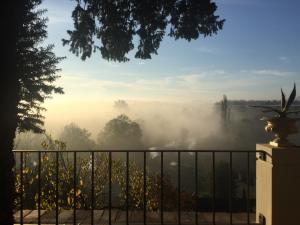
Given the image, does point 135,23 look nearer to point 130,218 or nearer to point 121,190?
point 130,218

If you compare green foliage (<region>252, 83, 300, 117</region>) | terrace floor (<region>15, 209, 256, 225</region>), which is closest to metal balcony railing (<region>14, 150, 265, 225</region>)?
terrace floor (<region>15, 209, 256, 225</region>)

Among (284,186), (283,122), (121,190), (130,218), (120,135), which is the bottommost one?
(120,135)

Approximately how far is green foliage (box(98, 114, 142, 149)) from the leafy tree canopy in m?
49.4

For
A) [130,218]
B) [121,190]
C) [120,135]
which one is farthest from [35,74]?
[120,135]

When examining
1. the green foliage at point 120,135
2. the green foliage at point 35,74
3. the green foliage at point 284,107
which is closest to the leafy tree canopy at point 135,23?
the green foliage at point 284,107

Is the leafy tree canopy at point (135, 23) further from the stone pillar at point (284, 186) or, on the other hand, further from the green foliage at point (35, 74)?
the green foliage at point (35, 74)

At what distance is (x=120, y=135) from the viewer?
181ft

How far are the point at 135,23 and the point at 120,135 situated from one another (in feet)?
167

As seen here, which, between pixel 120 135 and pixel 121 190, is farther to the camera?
pixel 120 135

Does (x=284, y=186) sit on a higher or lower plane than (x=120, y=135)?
higher

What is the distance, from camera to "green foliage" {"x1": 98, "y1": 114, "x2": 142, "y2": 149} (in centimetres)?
5522

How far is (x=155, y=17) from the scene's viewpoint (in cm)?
466

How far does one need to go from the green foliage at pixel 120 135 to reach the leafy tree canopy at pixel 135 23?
49.4 m

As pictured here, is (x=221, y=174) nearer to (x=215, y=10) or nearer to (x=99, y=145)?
(x=215, y=10)
